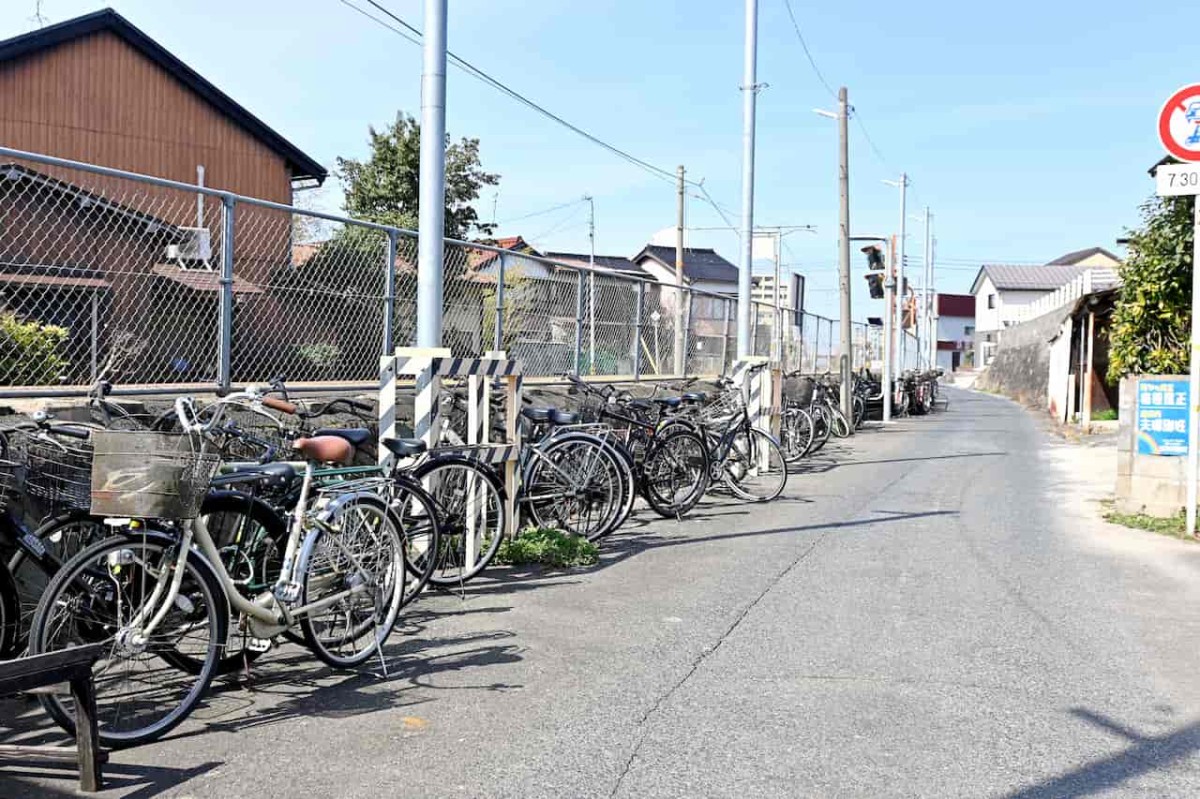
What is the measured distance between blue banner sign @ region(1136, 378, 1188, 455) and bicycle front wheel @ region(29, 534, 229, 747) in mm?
8963

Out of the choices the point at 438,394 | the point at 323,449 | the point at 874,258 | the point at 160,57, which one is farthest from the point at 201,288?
the point at 874,258

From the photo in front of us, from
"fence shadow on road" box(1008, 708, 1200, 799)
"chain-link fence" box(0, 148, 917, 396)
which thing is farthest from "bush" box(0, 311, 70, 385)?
"fence shadow on road" box(1008, 708, 1200, 799)

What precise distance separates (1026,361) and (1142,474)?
142ft

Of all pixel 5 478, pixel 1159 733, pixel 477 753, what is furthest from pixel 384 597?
pixel 1159 733

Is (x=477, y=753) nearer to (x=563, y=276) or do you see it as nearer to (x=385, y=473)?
(x=385, y=473)

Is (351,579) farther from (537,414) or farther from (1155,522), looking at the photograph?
(1155,522)

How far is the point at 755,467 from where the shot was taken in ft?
37.7

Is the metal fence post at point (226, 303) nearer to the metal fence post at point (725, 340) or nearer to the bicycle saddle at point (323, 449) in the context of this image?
the bicycle saddle at point (323, 449)

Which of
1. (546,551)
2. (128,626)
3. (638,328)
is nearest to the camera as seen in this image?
(128,626)

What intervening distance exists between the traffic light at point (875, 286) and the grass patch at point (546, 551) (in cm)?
2323

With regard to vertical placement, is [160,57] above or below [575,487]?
above

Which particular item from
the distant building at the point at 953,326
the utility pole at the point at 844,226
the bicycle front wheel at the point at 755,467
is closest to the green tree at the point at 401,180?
the utility pole at the point at 844,226

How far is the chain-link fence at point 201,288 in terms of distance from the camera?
5711mm

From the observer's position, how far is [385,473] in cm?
578
